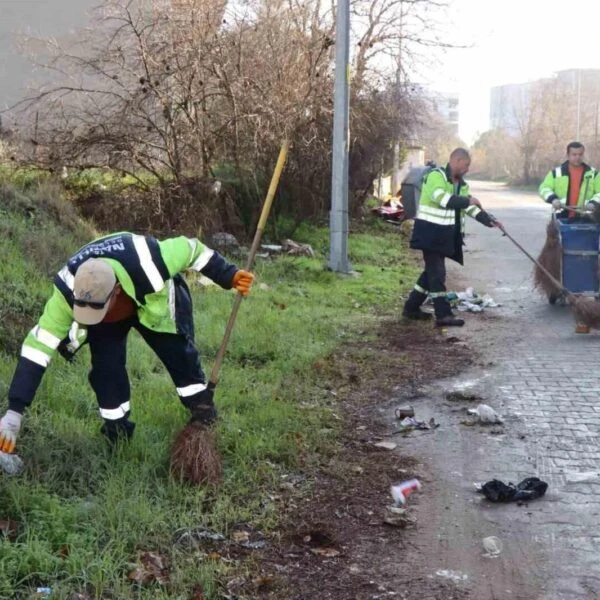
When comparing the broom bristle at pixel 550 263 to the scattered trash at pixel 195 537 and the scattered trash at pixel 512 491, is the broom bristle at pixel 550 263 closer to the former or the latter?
the scattered trash at pixel 512 491

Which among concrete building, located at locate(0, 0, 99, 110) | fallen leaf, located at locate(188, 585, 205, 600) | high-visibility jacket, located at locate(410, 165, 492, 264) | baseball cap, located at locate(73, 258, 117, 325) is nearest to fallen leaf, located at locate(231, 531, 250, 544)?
fallen leaf, located at locate(188, 585, 205, 600)

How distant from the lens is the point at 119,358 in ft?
14.6

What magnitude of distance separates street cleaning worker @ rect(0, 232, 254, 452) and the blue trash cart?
5273mm

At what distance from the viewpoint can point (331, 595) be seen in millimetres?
3494

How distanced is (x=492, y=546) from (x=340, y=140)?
8208 millimetres

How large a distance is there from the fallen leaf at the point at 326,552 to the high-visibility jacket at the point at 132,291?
53.7 inches

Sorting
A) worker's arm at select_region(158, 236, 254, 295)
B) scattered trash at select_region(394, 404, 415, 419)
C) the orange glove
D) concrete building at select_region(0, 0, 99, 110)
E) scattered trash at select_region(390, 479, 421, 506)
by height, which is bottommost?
scattered trash at select_region(390, 479, 421, 506)

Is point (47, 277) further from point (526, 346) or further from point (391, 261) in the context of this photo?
point (391, 261)

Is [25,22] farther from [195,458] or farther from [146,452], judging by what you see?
[195,458]

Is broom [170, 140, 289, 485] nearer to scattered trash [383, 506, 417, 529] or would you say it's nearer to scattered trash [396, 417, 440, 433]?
scattered trash [383, 506, 417, 529]

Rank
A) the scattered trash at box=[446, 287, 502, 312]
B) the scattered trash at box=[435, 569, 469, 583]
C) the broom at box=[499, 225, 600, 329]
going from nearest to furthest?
the scattered trash at box=[435, 569, 469, 583] → the broom at box=[499, 225, 600, 329] → the scattered trash at box=[446, 287, 502, 312]

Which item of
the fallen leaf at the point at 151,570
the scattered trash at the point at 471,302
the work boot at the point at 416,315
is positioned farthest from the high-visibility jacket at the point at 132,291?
the scattered trash at the point at 471,302

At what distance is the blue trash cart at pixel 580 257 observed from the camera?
28.2 feet

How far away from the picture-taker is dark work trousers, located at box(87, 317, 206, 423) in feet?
14.5
